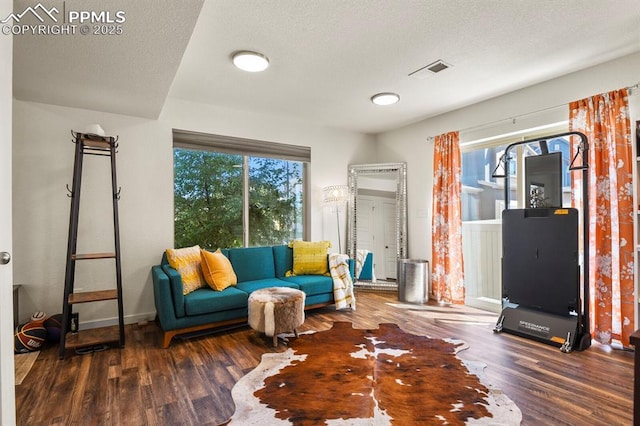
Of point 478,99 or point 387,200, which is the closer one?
point 478,99

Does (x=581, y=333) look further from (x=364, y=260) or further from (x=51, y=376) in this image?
(x=51, y=376)

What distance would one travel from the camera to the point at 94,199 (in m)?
3.38

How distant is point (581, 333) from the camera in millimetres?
2818

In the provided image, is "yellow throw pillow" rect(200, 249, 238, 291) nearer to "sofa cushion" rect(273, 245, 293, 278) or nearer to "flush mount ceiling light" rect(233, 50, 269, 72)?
"sofa cushion" rect(273, 245, 293, 278)

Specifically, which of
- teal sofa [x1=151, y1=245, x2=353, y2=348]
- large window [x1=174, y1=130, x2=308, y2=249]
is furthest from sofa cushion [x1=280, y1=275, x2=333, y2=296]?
large window [x1=174, y1=130, x2=308, y2=249]

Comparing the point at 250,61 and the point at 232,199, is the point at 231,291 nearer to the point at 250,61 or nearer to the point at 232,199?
the point at 232,199

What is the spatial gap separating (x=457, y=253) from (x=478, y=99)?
6.34 ft

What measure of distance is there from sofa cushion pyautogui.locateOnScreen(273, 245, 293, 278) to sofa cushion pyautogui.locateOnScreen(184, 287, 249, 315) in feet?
2.72

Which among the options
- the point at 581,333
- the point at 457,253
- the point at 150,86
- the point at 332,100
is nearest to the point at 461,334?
the point at 581,333

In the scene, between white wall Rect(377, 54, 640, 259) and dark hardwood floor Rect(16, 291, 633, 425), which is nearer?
dark hardwood floor Rect(16, 291, 633, 425)

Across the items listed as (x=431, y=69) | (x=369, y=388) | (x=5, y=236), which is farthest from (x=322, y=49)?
(x=369, y=388)

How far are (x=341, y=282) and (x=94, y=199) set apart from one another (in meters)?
2.86

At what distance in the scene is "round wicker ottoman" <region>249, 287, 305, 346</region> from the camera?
2.85 metres

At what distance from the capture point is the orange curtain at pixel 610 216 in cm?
277
